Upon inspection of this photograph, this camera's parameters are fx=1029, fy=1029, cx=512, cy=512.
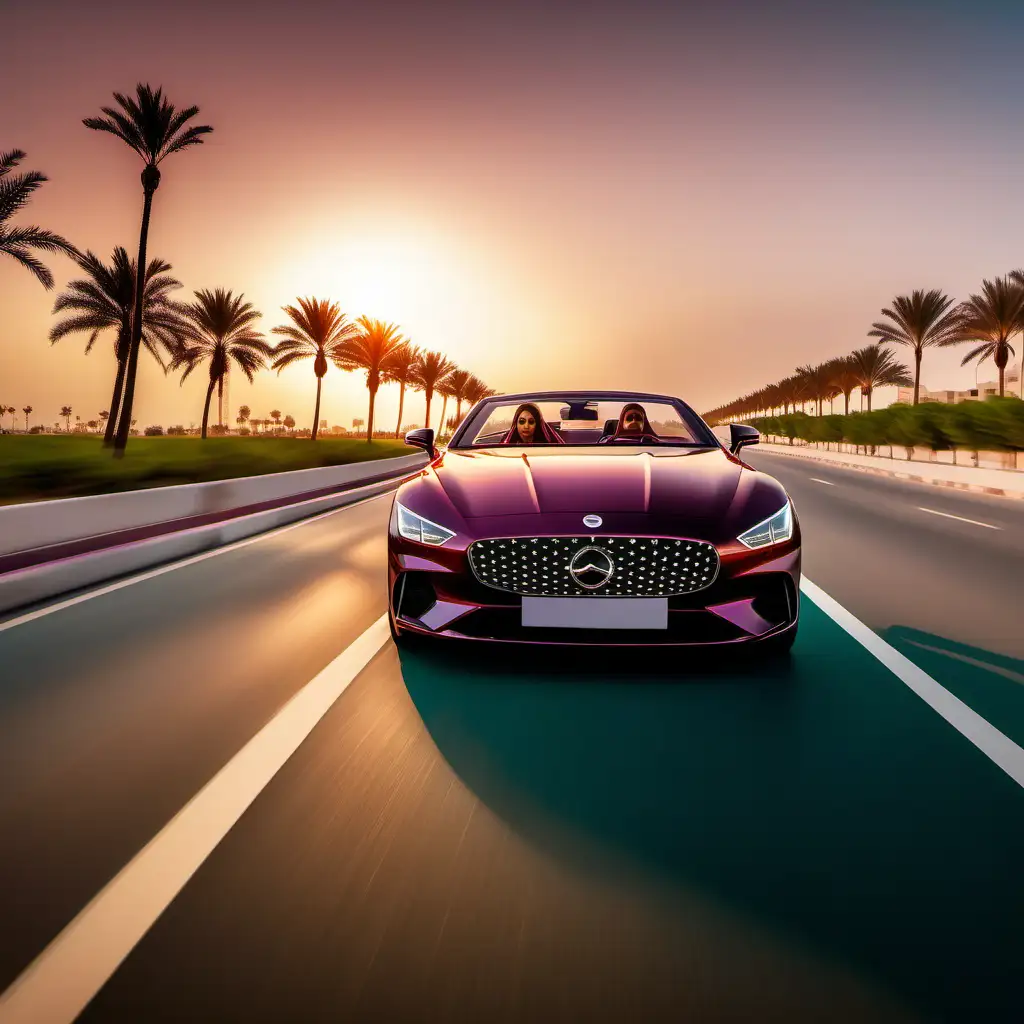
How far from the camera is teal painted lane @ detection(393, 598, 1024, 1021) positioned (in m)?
2.54

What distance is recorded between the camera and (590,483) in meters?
5.35

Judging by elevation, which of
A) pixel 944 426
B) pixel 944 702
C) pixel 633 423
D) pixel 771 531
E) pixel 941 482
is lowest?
pixel 944 702

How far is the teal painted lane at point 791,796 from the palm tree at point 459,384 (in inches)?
3657

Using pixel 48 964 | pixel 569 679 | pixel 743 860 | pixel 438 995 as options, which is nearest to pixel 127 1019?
pixel 48 964

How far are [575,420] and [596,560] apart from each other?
144 inches

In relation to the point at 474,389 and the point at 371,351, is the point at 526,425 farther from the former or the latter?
the point at 474,389

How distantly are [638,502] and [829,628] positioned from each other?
223 cm

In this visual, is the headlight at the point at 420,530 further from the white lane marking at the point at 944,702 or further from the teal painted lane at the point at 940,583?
the teal painted lane at the point at 940,583

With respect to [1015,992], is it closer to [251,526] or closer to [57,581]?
[57,581]

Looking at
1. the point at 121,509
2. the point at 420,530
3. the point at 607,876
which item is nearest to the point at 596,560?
the point at 420,530

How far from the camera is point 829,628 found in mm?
6551

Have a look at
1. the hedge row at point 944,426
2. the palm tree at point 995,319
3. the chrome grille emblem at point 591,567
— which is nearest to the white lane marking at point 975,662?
the chrome grille emblem at point 591,567

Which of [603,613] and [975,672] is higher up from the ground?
[603,613]

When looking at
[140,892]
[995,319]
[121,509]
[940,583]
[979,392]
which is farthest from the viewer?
[979,392]
